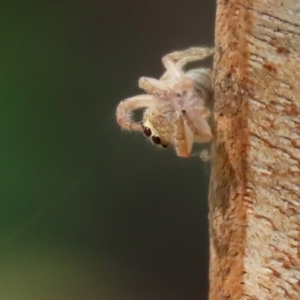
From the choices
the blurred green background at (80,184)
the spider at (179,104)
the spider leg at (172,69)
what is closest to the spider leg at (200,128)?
the spider at (179,104)

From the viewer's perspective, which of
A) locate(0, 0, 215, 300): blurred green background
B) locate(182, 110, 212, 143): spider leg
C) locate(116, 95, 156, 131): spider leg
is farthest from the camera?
locate(0, 0, 215, 300): blurred green background

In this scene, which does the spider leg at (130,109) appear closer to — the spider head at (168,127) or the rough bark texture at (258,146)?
the spider head at (168,127)

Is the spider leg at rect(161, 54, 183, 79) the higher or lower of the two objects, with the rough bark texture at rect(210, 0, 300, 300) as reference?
higher

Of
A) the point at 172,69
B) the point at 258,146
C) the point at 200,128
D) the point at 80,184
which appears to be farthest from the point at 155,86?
the point at 80,184

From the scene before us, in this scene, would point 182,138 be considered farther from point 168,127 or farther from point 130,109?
point 130,109

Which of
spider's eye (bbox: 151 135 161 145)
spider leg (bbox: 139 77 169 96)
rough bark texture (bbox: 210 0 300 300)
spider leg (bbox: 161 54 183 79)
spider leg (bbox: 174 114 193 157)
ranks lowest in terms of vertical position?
rough bark texture (bbox: 210 0 300 300)

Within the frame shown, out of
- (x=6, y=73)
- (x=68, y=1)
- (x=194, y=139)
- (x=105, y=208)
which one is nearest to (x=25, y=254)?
(x=105, y=208)

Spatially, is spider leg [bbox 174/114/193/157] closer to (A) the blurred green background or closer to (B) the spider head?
(B) the spider head

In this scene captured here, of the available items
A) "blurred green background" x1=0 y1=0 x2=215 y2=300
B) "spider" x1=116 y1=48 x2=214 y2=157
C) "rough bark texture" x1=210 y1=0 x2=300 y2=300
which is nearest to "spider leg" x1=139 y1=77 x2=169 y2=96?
"spider" x1=116 y1=48 x2=214 y2=157
